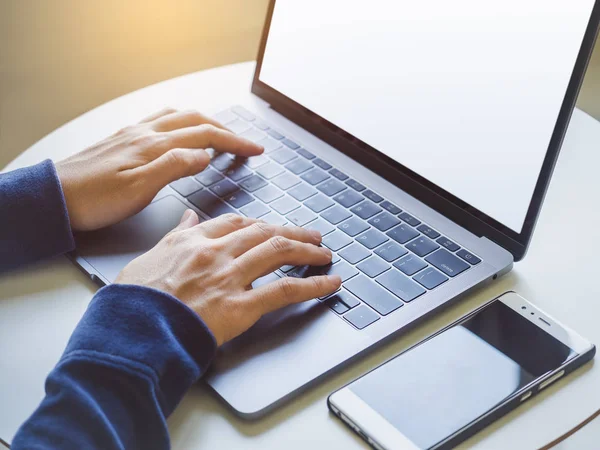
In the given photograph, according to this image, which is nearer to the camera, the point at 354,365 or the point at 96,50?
the point at 354,365

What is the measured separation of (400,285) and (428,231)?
0.10 meters

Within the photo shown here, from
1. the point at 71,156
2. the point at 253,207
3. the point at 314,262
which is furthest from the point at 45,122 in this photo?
the point at 314,262

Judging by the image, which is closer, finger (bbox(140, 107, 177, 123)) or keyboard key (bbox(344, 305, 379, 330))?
keyboard key (bbox(344, 305, 379, 330))

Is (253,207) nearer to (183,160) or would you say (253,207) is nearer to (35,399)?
(183,160)

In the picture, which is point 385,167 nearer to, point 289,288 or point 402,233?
point 402,233

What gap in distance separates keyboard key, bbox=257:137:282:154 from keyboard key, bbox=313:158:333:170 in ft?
0.20

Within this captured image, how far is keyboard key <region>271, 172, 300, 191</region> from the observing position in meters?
0.89

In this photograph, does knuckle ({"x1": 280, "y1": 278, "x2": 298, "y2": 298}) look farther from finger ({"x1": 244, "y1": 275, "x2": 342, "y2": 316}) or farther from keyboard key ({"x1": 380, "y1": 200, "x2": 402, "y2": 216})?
keyboard key ({"x1": 380, "y1": 200, "x2": 402, "y2": 216})

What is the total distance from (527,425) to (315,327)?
202 mm

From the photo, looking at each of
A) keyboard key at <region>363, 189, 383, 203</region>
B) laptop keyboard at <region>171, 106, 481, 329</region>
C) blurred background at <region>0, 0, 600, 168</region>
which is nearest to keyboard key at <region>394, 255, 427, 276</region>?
laptop keyboard at <region>171, 106, 481, 329</region>

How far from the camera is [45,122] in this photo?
142 cm

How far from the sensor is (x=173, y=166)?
0.85m

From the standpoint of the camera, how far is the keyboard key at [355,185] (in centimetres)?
88

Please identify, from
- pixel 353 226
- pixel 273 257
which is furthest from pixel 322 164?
pixel 273 257
